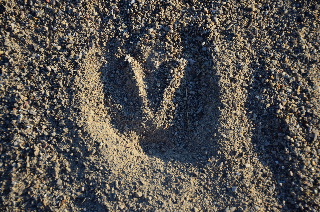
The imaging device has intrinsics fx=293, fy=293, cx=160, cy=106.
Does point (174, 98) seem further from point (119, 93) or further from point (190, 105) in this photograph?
point (119, 93)

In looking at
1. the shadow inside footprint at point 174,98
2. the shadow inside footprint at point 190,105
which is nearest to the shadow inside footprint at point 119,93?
the shadow inside footprint at point 174,98

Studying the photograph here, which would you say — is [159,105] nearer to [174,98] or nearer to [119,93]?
[174,98]

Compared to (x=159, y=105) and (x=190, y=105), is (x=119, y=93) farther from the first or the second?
(x=190, y=105)

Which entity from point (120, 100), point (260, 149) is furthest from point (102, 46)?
point (260, 149)

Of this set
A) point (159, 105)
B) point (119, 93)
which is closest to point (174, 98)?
point (159, 105)

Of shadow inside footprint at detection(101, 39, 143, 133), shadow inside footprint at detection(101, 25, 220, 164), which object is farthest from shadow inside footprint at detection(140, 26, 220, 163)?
shadow inside footprint at detection(101, 39, 143, 133)

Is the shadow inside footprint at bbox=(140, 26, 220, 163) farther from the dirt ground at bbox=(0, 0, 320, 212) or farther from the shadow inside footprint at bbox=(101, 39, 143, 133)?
the shadow inside footprint at bbox=(101, 39, 143, 133)

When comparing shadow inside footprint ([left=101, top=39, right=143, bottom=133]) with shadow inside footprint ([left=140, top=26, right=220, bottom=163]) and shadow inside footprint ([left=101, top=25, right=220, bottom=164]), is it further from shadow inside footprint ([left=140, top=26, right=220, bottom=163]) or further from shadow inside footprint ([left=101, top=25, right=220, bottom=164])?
shadow inside footprint ([left=140, top=26, right=220, bottom=163])
